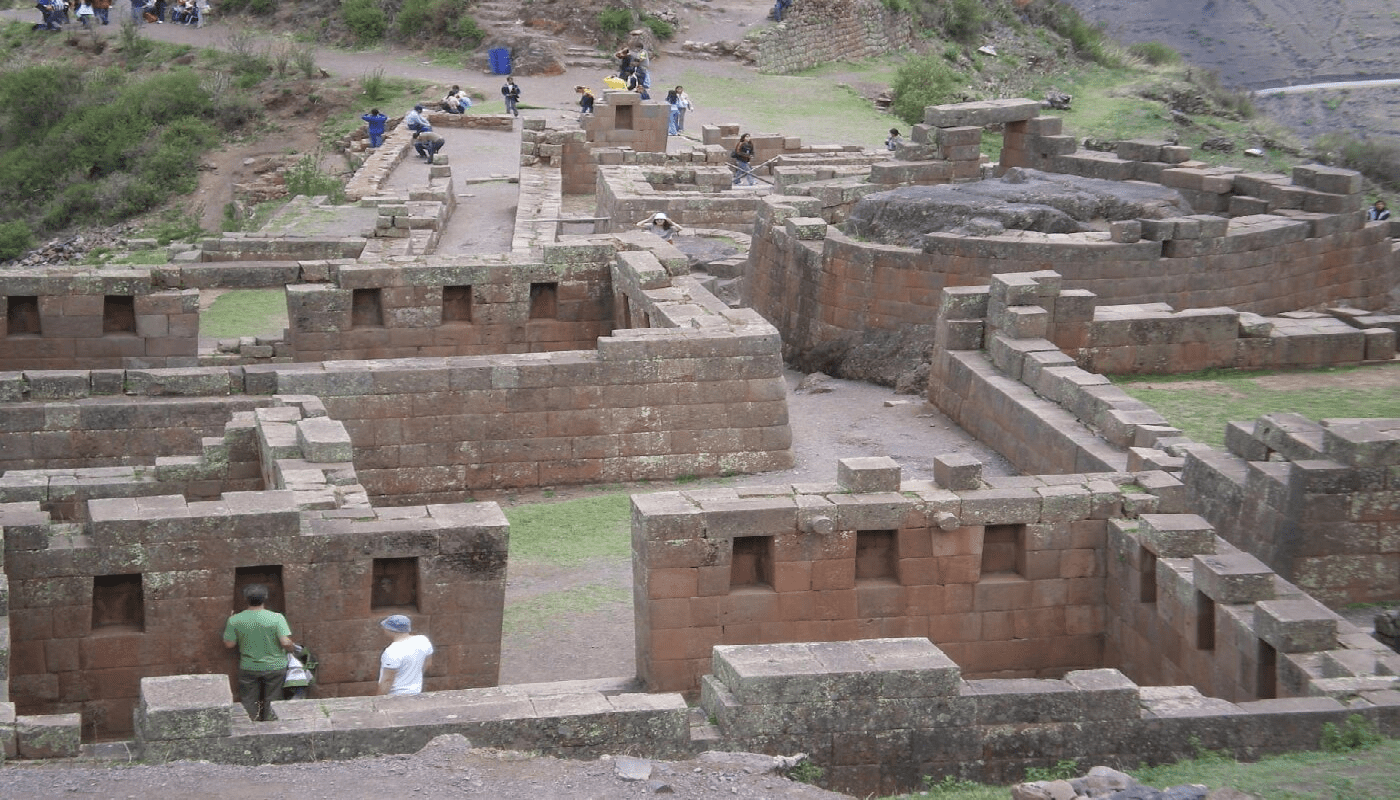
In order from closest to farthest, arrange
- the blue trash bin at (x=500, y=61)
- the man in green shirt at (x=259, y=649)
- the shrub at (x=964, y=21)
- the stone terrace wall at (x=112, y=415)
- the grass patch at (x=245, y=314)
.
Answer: the man in green shirt at (x=259, y=649) < the stone terrace wall at (x=112, y=415) < the grass patch at (x=245, y=314) < the blue trash bin at (x=500, y=61) < the shrub at (x=964, y=21)

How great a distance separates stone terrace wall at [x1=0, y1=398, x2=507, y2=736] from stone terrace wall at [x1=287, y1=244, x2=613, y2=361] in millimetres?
9184

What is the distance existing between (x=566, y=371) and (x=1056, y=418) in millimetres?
5687

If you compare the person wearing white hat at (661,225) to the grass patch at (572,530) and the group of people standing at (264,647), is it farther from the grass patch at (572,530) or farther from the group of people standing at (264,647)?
the group of people standing at (264,647)

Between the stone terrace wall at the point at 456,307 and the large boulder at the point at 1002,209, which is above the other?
the large boulder at the point at 1002,209

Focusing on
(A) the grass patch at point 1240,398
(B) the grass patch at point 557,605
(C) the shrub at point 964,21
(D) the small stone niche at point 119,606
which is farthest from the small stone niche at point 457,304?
(C) the shrub at point 964,21

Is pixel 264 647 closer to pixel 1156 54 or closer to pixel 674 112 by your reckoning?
pixel 674 112

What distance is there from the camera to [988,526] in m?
16.4

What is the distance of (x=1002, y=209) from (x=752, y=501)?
14.2m

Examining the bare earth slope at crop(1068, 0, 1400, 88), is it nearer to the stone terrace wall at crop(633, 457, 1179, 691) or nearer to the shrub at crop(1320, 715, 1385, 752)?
the stone terrace wall at crop(633, 457, 1179, 691)

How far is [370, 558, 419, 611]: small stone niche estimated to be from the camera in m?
15.5

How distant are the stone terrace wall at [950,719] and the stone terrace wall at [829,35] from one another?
1937 inches

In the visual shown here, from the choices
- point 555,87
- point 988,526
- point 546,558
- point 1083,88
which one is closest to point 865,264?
point 546,558

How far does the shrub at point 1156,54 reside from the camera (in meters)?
67.9

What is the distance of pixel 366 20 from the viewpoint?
210 ft
